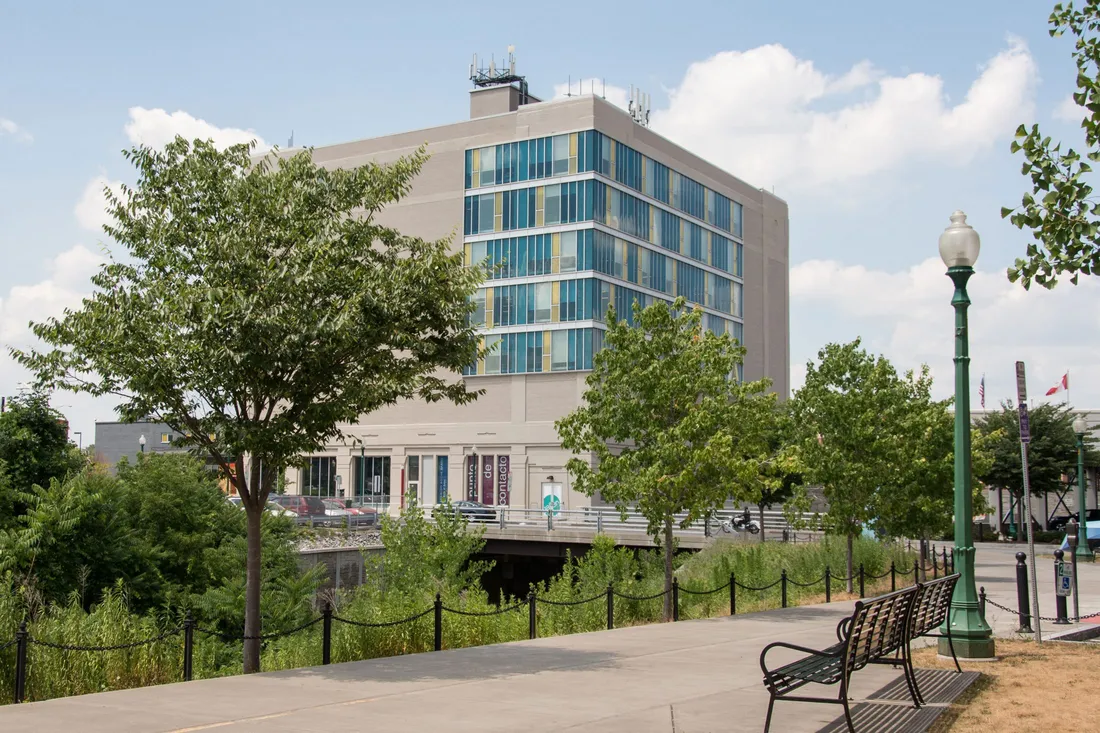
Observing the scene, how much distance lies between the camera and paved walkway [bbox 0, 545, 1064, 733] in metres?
9.20

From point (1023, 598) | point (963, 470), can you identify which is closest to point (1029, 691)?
point (963, 470)

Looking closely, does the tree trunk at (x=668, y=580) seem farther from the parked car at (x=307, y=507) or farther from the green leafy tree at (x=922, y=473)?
the parked car at (x=307, y=507)

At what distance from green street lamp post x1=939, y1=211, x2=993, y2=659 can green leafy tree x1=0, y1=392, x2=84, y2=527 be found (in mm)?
19714

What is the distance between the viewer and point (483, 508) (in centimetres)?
5553

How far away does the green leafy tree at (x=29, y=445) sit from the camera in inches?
1009

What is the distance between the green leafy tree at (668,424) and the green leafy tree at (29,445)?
12451mm

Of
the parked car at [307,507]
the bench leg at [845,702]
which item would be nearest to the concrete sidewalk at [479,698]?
the bench leg at [845,702]

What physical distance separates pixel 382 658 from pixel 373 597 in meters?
8.51

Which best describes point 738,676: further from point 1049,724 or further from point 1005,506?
point 1005,506

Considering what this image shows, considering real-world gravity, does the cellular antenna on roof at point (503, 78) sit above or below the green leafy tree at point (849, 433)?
above

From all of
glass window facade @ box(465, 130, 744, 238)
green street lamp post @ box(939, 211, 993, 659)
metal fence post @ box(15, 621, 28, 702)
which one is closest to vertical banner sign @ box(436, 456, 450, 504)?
glass window facade @ box(465, 130, 744, 238)

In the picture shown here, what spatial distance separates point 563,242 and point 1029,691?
184ft

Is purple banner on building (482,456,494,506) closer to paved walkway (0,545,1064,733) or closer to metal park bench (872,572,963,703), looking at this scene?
paved walkway (0,545,1064,733)

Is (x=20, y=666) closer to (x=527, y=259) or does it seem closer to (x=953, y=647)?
(x=953, y=647)
